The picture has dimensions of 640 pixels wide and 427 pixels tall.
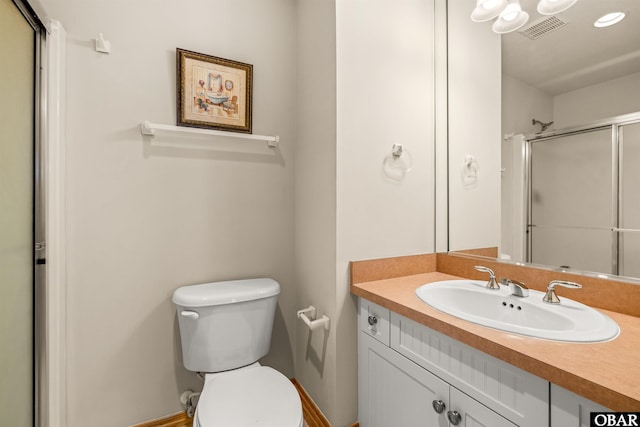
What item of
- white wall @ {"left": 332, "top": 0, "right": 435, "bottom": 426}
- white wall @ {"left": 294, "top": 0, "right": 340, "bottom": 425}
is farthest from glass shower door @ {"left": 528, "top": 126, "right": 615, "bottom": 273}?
white wall @ {"left": 294, "top": 0, "right": 340, "bottom": 425}

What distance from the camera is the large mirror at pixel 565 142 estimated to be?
3.19ft

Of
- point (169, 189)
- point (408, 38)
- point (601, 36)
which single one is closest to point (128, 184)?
point (169, 189)

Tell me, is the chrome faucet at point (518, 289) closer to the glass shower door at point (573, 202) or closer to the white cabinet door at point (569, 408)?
the glass shower door at point (573, 202)

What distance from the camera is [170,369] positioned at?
4.71 feet

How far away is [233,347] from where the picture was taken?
1.31m

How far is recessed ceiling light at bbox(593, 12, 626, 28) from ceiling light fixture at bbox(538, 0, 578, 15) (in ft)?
0.42

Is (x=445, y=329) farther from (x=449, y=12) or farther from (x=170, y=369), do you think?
(x=449, y=12)

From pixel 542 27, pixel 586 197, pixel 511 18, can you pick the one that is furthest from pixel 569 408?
pixel 511 18

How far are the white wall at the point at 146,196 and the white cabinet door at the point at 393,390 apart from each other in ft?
2.42

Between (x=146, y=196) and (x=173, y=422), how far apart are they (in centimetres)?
112

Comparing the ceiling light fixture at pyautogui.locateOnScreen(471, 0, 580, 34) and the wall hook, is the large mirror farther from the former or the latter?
the wall hook

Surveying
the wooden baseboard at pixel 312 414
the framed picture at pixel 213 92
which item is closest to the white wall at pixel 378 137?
the wooden baseboard at pixel 312 414

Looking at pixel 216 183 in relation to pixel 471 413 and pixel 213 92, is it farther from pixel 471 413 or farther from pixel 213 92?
pixel 471 413

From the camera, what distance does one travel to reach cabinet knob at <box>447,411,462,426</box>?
86cm
